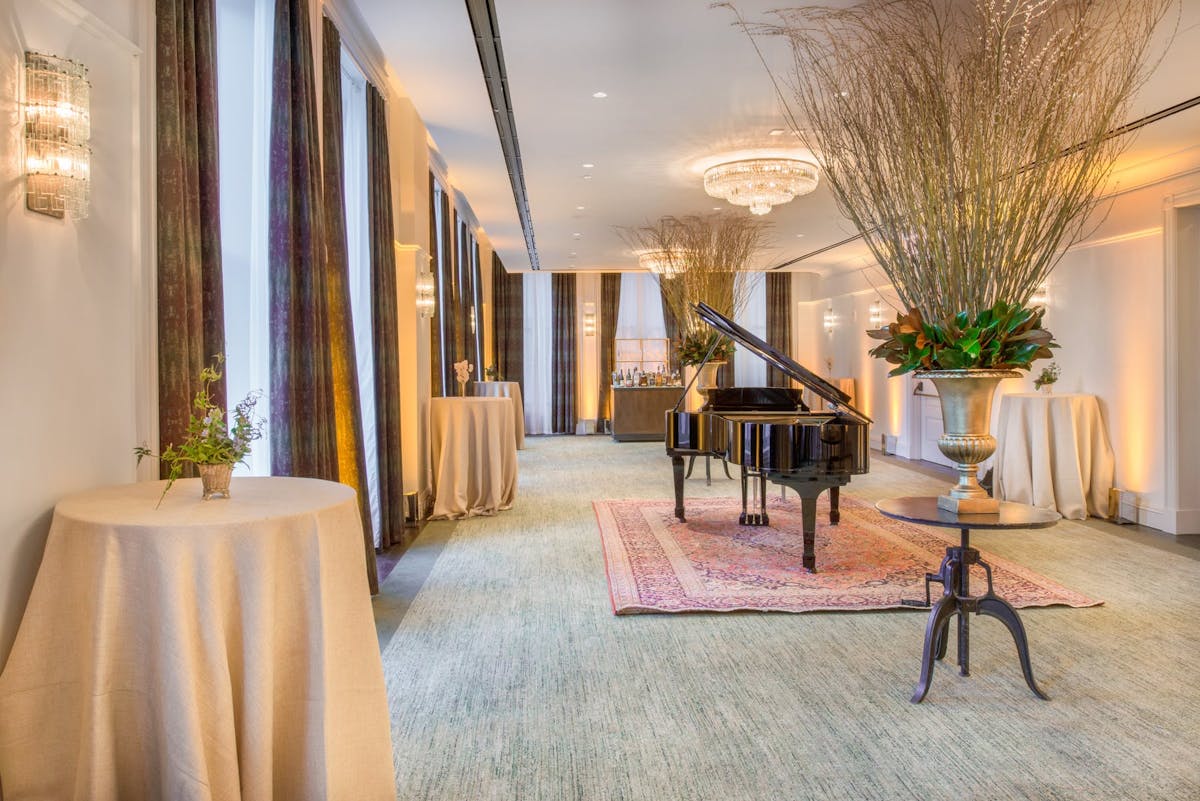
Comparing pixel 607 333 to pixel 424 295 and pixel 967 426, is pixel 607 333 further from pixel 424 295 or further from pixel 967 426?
pixel 967 426

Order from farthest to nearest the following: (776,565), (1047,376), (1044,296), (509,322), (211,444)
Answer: (509,322)
(1044,296)
(1047,376)
(776,565)
(211,444)

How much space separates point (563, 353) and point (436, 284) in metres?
6.99

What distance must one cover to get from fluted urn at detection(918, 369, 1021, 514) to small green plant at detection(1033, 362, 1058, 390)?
4.92 meters

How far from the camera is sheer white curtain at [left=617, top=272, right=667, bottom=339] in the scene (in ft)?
50.6

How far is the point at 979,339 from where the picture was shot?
280 centimetres

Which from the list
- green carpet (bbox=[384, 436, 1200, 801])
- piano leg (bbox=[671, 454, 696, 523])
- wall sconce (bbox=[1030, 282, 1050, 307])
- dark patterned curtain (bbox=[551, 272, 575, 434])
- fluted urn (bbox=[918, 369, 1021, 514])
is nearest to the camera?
green carpet (bbox=[384, 436, 1200, 801])

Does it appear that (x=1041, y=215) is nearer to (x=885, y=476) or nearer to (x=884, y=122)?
(x=884, y=122)

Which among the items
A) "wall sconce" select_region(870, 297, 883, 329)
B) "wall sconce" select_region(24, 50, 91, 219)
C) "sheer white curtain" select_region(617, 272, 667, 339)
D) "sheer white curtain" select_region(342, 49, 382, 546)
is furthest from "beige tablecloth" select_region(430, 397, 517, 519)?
"sheer white curtain" select_region(617, 272, 667, 339)

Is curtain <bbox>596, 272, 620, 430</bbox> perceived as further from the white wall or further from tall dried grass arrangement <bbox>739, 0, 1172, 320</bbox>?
the white wall

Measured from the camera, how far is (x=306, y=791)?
186 centimetres

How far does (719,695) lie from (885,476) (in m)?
6.86

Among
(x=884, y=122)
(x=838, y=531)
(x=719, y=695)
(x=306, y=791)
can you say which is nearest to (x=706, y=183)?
(x=838, y=531)

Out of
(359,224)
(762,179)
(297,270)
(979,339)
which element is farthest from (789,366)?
(297,270)

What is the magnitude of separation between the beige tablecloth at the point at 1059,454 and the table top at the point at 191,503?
627 cm
